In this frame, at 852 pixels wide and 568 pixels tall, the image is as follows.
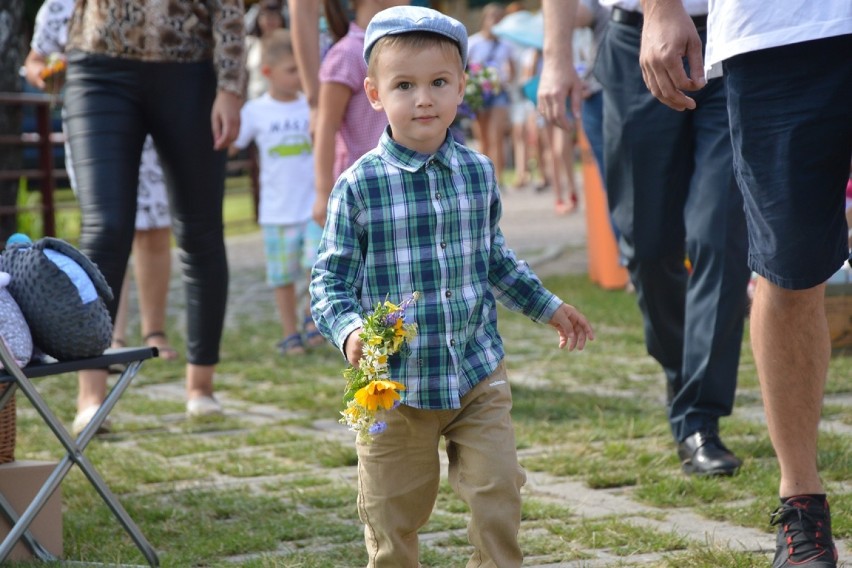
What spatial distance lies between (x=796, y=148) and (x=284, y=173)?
4.97 metres

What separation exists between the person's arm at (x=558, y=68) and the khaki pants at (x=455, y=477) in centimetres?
154

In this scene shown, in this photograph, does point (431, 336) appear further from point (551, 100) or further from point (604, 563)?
point (551, 100)

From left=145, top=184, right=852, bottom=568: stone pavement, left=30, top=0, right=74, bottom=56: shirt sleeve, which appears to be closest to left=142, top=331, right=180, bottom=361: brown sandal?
left=145, top=184, right=852, bottom=568: stone pavement

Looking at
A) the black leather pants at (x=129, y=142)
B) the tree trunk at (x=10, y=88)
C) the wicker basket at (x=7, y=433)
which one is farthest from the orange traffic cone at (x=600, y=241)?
the wicker basket at (x=7, y=433)

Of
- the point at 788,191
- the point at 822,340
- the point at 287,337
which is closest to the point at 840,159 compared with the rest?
the point at 788,191

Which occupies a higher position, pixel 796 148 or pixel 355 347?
pixel 796 148

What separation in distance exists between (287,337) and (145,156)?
3.88ft

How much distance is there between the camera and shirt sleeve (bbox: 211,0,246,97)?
17.0 ft

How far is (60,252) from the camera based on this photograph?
366cm

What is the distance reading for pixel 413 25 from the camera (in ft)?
9.91

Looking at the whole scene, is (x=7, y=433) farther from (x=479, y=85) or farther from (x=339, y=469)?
(x=479, y=85)

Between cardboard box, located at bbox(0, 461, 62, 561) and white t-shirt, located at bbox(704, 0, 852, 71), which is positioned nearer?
white t-shirt, located at bbox(704, 0, 852, 71)

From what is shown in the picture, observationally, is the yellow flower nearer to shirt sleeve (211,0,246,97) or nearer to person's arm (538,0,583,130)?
person's arm (538,0,583,130)

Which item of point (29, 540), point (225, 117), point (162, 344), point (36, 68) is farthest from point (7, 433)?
point (162, 344)
